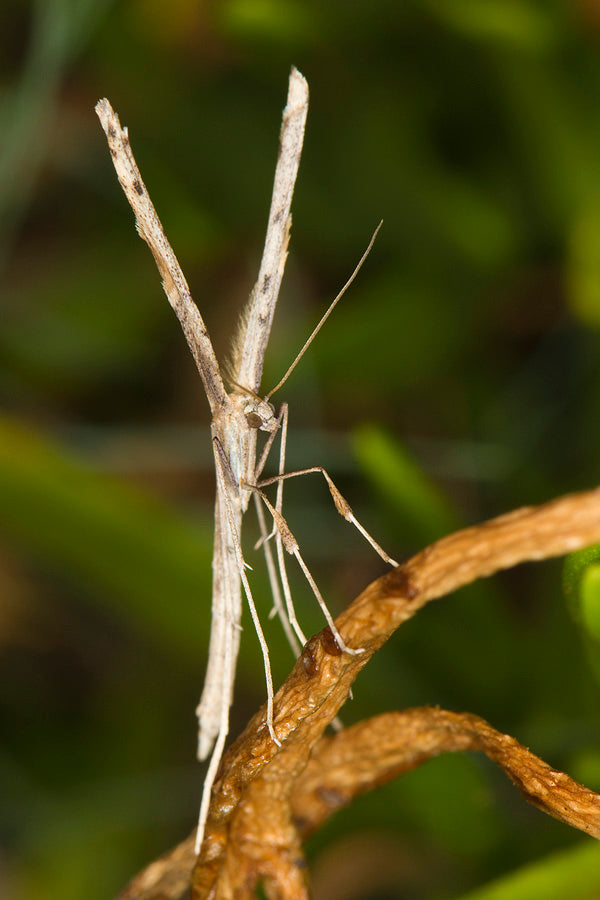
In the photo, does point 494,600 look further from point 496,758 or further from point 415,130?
point 415,130

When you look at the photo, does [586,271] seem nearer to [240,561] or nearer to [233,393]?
[233,393]

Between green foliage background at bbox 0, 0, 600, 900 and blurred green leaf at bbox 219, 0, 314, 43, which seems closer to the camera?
green foliage background at bbox 0, 0, 600, 900

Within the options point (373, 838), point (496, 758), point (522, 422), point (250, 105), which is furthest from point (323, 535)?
point (496, 758)

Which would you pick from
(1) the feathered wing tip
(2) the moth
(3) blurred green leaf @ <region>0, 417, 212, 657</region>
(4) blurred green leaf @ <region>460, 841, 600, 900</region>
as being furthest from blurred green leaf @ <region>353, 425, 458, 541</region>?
(4) blurred green leaf @ <region>460, 841, 600, 900</region>

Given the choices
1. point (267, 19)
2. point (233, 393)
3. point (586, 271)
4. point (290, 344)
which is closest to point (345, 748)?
point (233, 393)

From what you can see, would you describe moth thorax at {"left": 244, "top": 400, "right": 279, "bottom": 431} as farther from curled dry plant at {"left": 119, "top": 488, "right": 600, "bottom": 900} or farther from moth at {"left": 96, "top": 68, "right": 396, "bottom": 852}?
curled dry plant at {"left": 119, "top": 488, "right": 600, "bottom": 900}

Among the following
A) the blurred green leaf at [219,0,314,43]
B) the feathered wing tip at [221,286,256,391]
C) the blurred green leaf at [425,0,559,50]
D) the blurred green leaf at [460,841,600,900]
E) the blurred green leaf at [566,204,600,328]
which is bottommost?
the blurred green leaf at [460,841,600,900]

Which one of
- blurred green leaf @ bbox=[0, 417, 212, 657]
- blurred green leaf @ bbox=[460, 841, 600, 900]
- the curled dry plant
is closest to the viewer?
the curled dry plant
